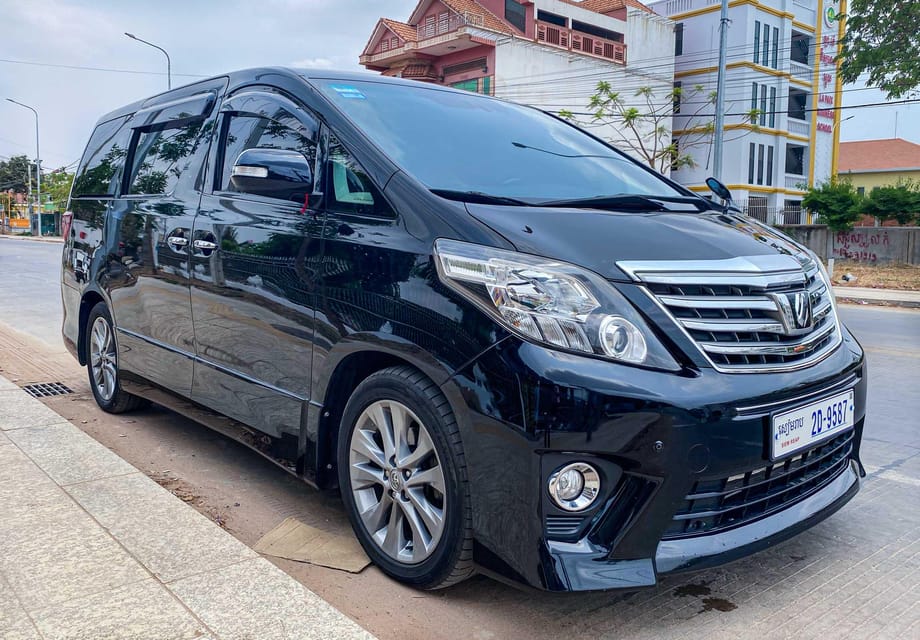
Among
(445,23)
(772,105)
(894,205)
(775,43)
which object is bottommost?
(894,205)

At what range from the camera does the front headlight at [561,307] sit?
2326 mm

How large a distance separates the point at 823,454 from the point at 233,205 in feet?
8.37

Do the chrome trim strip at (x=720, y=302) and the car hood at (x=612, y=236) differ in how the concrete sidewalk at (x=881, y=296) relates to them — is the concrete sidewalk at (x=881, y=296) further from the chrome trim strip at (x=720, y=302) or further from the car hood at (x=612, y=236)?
the chrome trim strip at (x=720, y=302)

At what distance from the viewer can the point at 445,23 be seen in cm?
3469

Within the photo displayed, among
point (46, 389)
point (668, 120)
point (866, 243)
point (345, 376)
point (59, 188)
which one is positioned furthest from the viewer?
point (59, 188)

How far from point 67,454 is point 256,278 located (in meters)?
1.45

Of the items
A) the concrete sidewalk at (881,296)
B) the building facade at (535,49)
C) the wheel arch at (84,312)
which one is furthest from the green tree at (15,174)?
the wheel arch at (84,312)

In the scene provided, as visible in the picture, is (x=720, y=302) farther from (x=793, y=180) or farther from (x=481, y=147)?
(x=793, y=180)

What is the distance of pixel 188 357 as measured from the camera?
3.93 meters

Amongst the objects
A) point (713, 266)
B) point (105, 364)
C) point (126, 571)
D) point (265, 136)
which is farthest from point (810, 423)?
point (105, 364)

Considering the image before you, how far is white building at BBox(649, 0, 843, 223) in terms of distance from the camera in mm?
41094

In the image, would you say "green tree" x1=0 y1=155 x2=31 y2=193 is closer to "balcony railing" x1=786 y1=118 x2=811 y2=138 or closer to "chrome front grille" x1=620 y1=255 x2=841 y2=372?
"balcony railing" x1=786 y1=118 x2=811 y2=138

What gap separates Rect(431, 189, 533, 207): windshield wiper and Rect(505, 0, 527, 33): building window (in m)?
36.7

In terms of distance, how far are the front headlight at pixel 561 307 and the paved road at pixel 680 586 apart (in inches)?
34.3
